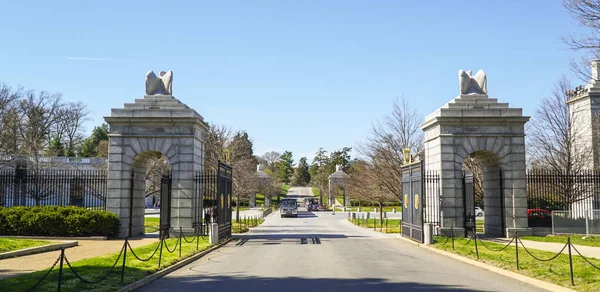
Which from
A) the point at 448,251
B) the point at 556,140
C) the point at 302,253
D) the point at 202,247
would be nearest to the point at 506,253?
the point at 448,251

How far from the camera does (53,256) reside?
55.6ft

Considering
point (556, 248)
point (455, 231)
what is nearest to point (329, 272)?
point (556, 248)

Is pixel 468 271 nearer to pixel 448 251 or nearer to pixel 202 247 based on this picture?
pixel 448 251

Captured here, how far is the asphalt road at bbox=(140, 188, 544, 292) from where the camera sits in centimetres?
1136

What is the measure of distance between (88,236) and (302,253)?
10159mm

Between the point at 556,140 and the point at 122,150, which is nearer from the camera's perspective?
the point at 122,150

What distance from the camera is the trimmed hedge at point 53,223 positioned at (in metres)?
22.6

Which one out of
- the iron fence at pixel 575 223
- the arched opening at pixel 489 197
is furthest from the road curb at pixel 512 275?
the iron fence at pixel 575 223

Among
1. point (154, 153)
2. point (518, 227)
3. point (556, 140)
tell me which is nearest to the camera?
Result: point (518, 227)

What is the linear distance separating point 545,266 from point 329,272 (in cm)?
559

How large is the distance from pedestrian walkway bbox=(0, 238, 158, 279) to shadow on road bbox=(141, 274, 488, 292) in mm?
3807

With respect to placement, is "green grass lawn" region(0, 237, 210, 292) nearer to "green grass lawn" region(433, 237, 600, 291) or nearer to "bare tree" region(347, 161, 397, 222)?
"green grass lawn" region(433, 237, 600, 291)

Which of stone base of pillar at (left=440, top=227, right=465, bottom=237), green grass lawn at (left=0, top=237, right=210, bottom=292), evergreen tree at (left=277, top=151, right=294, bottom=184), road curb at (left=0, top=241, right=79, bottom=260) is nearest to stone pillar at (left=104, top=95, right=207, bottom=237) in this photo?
road curb at (left=0, top=241, right=79, bottom=260)

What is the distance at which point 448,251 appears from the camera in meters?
18.3
